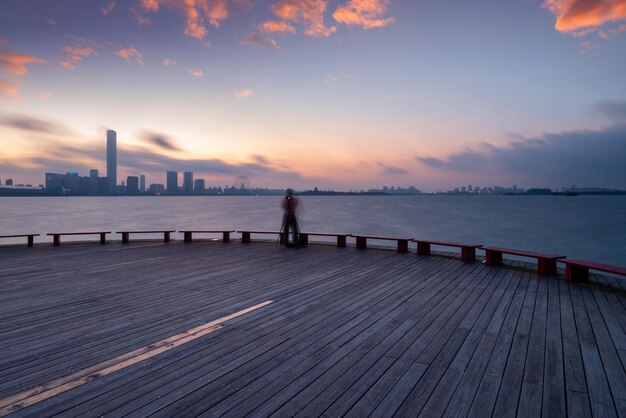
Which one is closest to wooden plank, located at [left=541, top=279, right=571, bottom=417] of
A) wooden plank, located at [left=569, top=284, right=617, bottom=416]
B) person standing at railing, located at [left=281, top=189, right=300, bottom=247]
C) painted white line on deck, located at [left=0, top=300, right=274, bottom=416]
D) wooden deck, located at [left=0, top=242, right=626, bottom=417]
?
wooden deck, located at [left=0, top=242, right=626, bottom=417]

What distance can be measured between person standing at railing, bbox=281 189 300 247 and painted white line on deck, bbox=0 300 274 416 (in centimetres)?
667

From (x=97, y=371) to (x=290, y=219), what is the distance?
26.4 feet

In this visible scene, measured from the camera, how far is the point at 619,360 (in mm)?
3160

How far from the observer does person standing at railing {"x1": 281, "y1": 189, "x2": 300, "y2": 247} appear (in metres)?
10.7

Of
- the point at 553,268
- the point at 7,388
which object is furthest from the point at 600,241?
the point at 7,388

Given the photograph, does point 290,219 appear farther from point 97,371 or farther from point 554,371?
point 554,371

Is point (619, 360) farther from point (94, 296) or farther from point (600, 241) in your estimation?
point (600, 241)

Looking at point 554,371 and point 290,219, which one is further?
point 290,219

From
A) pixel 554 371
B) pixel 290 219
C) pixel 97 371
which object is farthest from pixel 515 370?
pixel 290 219

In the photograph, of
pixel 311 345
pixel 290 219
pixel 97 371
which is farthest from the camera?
pixel 290 219

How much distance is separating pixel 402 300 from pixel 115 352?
12.7ft

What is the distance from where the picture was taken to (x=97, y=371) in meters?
2.89

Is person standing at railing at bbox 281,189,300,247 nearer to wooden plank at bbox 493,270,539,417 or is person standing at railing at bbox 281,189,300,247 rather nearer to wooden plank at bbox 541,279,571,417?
wooden plank at bbox 493,270,539,417

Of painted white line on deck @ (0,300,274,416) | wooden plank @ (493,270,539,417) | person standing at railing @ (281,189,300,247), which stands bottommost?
painted white line on deck @ (0,300,274,416)
